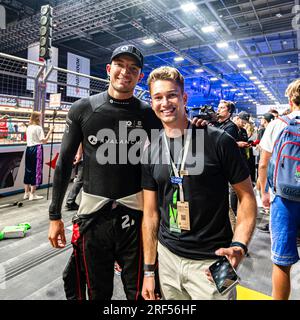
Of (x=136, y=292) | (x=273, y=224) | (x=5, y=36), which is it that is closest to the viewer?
(x=136, y=292)

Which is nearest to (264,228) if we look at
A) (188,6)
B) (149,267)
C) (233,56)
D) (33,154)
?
(149,267)

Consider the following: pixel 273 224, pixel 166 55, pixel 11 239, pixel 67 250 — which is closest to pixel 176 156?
pixel 273 224

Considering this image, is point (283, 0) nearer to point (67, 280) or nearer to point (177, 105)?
point (177, 105)

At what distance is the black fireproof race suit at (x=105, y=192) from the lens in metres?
1.60

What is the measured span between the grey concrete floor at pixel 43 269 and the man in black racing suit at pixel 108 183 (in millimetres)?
875

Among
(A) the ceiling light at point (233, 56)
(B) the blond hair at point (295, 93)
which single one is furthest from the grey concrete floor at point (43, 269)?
(A) the ceiling light at point (233, 56)

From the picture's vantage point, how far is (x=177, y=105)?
1358mm

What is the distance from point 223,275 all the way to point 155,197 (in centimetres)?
56

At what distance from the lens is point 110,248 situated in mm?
1611

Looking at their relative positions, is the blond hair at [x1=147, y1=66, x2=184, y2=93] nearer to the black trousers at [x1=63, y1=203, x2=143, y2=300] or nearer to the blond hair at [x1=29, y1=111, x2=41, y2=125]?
the black trousers at [x1=63, y1=203, x2=143, y2=300]

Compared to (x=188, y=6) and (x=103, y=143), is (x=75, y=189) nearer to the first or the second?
(x=103, y=143)

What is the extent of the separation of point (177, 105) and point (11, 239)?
3.33m

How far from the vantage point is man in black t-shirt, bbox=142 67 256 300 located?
4.16 ft

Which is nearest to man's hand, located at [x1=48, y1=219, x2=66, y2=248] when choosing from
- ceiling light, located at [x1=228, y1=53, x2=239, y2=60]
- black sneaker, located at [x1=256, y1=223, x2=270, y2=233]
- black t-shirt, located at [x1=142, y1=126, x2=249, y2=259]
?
black t-shirt, located at [x1=142, y1=126, x2=249, y2=259]
